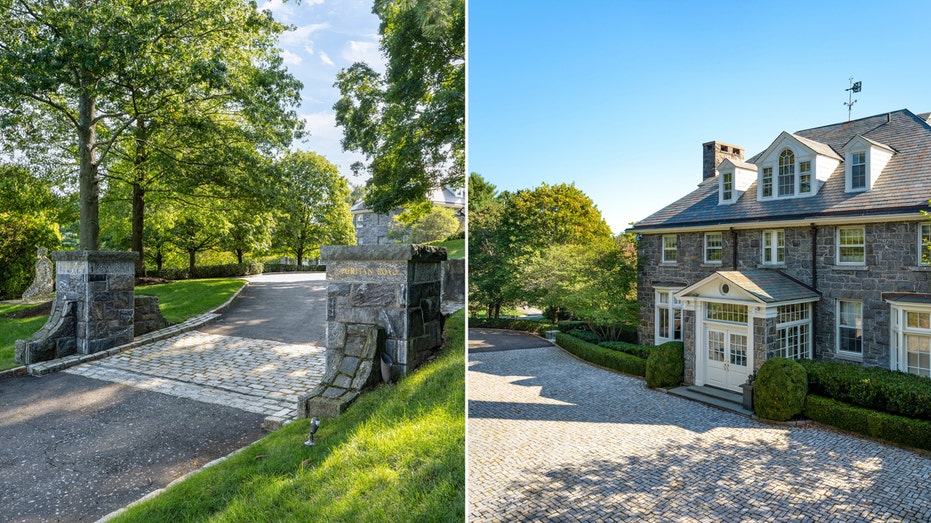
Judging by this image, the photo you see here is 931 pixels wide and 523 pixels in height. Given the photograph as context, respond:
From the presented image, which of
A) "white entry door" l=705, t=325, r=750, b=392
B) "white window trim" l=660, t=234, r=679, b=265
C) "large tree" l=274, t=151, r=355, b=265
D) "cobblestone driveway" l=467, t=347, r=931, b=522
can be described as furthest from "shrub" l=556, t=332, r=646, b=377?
"large tree" l=274, t=151, r=355, b=265

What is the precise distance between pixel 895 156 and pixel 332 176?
9.07 m

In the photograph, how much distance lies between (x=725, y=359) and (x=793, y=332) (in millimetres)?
962

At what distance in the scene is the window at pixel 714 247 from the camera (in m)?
3.71

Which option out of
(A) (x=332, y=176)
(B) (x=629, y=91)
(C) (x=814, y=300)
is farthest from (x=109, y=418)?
(A) (x=332, y=176)

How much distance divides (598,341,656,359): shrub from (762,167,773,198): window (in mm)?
1967

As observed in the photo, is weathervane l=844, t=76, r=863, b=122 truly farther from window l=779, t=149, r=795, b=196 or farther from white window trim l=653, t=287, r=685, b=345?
white window trim l=653, t=287, r=685, b=345

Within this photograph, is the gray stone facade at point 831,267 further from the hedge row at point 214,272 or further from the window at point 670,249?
the hedge row at point 214,272

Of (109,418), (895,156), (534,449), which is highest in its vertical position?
(895,156)

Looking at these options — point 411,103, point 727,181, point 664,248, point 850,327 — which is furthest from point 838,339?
point 411,103

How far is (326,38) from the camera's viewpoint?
394 cm

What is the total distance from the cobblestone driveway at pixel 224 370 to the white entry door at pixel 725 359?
3476 mm

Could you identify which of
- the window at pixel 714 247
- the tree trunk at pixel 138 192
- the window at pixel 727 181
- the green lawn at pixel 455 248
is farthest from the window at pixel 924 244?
the tree trunk at pixel 138 192

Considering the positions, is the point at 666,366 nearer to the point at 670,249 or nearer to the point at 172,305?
the point at 670,249

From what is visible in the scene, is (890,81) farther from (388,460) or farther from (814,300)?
(388,460)
